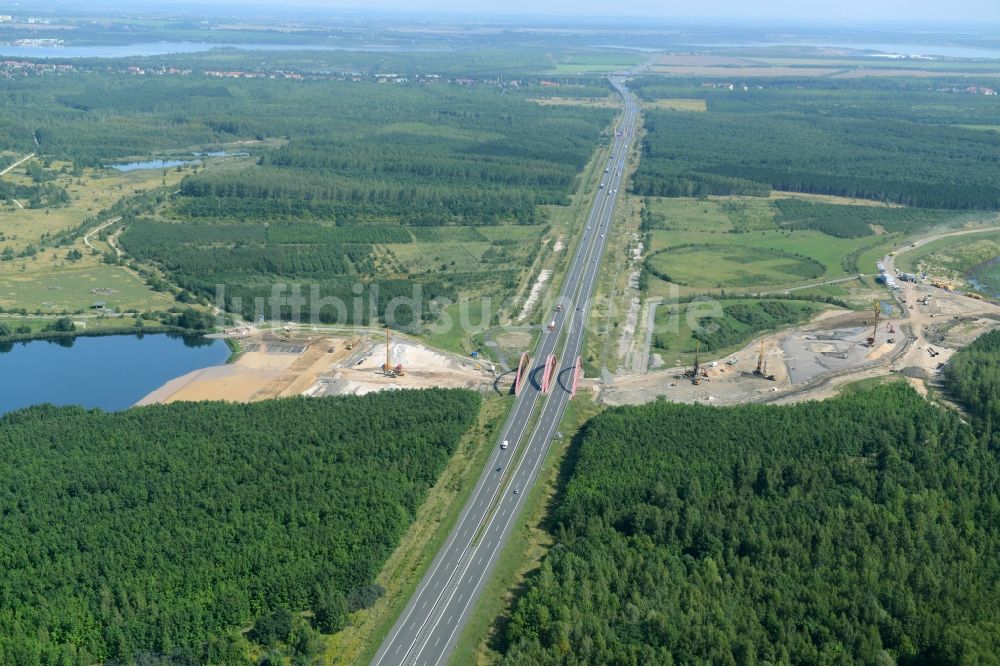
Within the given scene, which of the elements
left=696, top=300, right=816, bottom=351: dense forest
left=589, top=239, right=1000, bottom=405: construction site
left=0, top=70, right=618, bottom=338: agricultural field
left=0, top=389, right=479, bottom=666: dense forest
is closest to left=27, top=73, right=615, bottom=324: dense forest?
left=0, top=70, right=618, bottom=338: agricultural field

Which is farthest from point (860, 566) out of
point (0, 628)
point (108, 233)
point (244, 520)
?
point (108, 233)

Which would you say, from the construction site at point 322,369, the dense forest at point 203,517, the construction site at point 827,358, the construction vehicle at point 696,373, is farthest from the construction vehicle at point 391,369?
the construction vehicle at point 696,373

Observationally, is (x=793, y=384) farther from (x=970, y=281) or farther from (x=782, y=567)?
(x=970, y=281)

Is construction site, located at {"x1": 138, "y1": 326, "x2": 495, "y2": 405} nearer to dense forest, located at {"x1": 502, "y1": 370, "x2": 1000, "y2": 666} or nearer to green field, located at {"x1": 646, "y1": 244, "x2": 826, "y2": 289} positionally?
dense forest, located at {"x1": 502, "y1": 370, "x2": 1000, "y2": 666}

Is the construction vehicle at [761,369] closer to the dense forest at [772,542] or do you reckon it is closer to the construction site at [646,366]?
the construction site at [646,366]

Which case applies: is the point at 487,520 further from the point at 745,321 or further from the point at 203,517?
the point at 745,321
